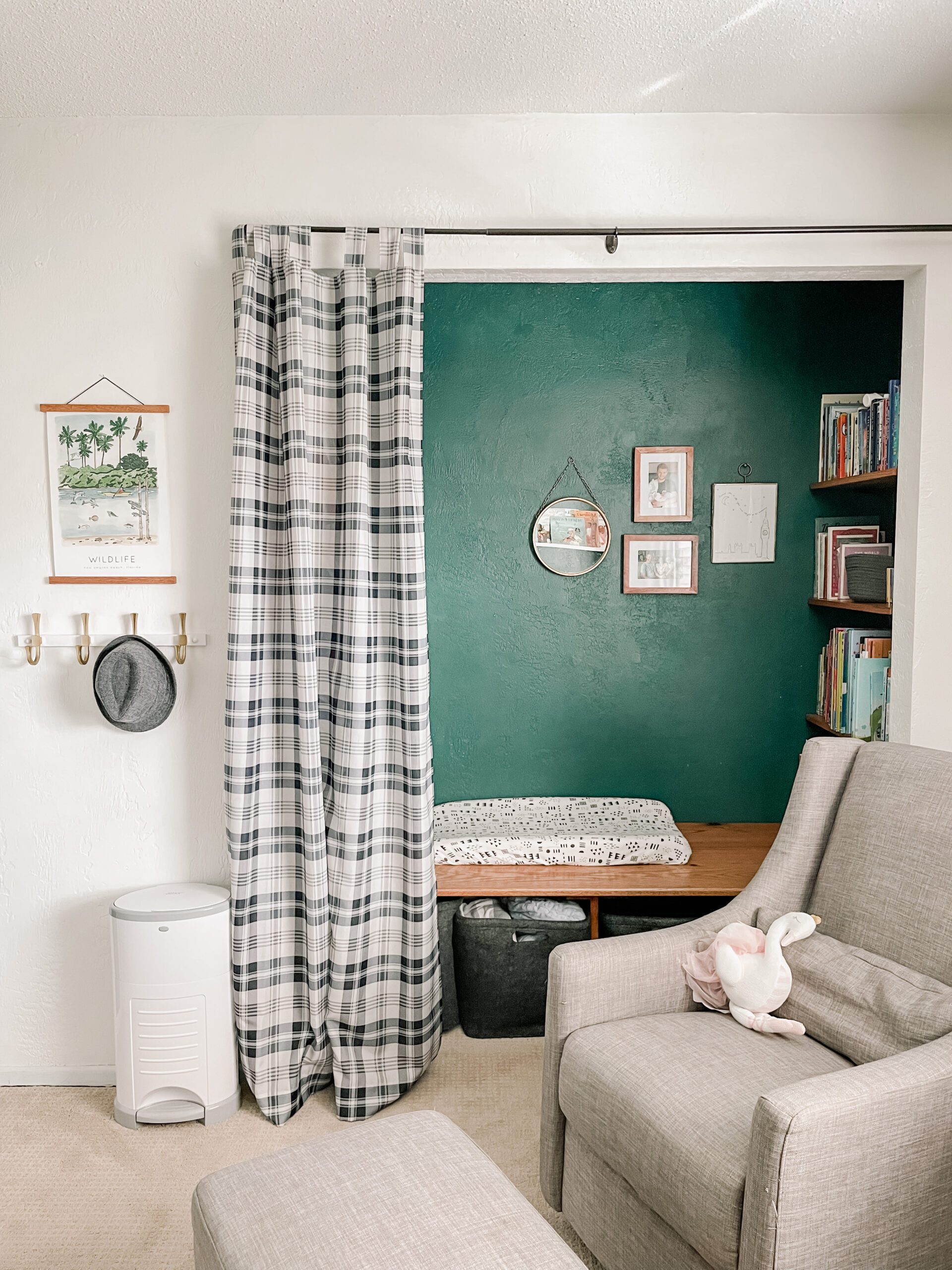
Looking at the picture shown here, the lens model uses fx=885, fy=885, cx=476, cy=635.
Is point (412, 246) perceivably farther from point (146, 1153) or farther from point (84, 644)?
point (146, 1153)

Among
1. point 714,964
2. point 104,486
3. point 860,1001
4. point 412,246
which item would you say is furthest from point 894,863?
point 104,486

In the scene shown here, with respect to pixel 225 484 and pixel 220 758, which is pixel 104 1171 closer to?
pixel 220 758

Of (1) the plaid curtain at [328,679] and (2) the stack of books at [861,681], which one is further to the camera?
(2) the stack of books at [861,681]

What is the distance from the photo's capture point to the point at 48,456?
2416mm

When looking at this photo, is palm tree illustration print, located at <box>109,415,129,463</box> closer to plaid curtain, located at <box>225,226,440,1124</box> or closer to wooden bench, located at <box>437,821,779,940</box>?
plaid curtain, located at <box>225,226,440,1124</box>

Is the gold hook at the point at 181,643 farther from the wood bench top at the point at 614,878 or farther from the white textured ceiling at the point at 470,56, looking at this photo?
the white textured ceiling at the point at 470,56

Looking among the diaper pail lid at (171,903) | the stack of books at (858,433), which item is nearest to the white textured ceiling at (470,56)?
the stack of books at (858,433)

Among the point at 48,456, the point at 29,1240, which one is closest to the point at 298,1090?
the point at 29,1240

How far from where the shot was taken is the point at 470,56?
2100 millimetres

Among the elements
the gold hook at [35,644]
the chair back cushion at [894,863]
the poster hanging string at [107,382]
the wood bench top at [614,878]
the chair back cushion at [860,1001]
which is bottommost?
the wood bench top at [614,878]

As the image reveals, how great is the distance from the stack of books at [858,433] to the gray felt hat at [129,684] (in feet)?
7.10

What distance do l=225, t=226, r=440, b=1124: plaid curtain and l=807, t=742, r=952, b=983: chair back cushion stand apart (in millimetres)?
1055

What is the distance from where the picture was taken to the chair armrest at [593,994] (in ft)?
6.06

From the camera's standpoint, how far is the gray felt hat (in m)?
2.38
